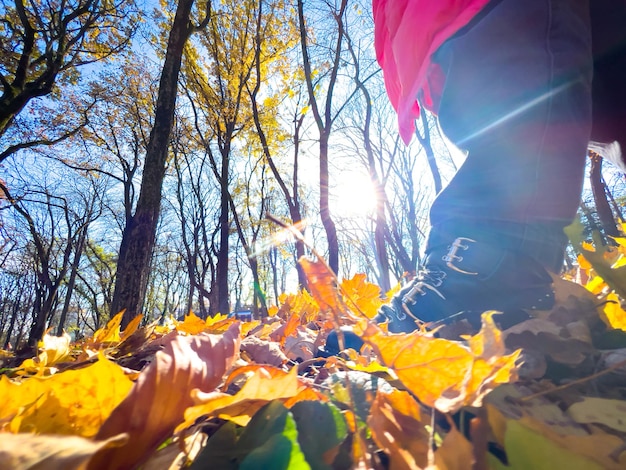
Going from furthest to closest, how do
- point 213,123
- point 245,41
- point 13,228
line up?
point 13,228, point 213,123, point 245,41

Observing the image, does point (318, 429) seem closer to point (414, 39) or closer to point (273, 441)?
point (273, 441)

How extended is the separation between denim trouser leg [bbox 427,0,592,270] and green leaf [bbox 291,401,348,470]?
0.51m

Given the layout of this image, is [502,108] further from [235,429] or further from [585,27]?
[235,429]

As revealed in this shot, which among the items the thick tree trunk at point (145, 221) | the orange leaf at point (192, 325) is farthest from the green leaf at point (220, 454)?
the thick tree trunk at point (145, 221)

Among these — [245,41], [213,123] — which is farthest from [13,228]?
[245,41]

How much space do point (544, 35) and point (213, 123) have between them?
295 inches

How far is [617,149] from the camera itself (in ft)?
3.40

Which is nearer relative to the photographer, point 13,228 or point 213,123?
point 213,123

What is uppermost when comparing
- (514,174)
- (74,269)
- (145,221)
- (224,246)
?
(74,269)

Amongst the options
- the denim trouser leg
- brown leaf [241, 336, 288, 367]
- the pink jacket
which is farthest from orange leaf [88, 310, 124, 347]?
the pink jacket

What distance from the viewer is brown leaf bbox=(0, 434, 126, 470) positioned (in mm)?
132

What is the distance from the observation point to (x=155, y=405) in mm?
197

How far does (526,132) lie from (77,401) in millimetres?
799

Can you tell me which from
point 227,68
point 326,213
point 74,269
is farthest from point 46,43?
point 74,269
